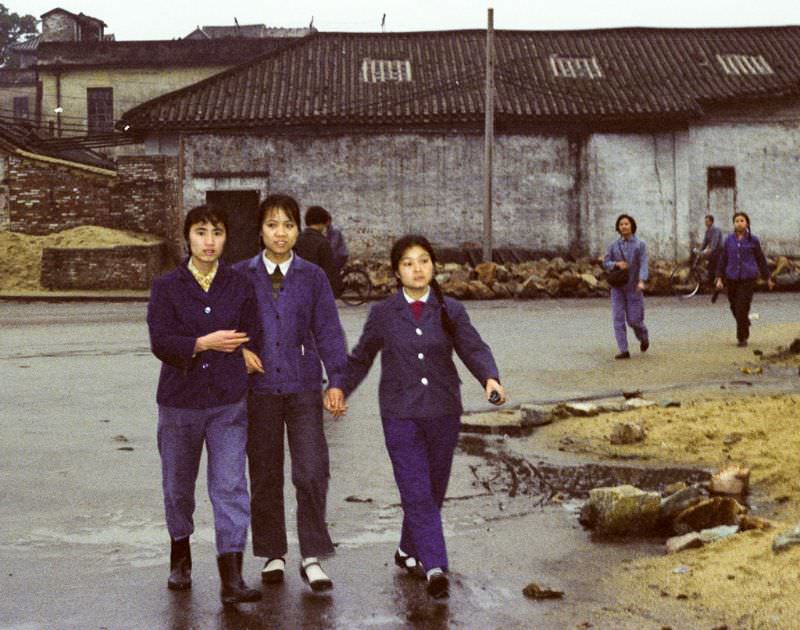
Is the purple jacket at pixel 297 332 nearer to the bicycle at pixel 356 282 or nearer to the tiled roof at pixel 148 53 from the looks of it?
the bicycle at pixel 356 282

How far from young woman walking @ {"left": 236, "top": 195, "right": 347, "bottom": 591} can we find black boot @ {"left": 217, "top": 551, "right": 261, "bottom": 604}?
31 centimetres

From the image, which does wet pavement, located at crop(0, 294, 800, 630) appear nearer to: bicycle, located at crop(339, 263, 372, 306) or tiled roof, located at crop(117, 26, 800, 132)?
bicycle, located at crop(339, 263, 372, 306)

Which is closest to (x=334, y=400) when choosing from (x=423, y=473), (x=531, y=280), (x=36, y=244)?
(x=423, y=473)

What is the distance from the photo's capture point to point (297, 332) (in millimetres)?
6566

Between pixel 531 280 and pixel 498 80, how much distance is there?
1101 cm

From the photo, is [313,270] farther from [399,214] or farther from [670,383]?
[399,214]

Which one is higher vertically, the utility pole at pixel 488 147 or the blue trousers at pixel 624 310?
the utility pole at pixel 488 147

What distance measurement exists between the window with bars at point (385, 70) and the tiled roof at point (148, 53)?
754 inches

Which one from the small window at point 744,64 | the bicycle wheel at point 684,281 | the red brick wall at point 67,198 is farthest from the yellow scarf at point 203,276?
the small window at point 744,64

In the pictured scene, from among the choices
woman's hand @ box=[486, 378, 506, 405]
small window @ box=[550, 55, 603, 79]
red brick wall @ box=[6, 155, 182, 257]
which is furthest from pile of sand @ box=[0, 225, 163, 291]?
woman's hand @ box=[486, 378, 506, 405]

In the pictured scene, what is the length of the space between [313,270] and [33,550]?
6.62 ft

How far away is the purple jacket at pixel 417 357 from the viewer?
645 cm

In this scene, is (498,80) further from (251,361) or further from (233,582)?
(233,582)

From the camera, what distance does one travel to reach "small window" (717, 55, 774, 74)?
40.7 metres
